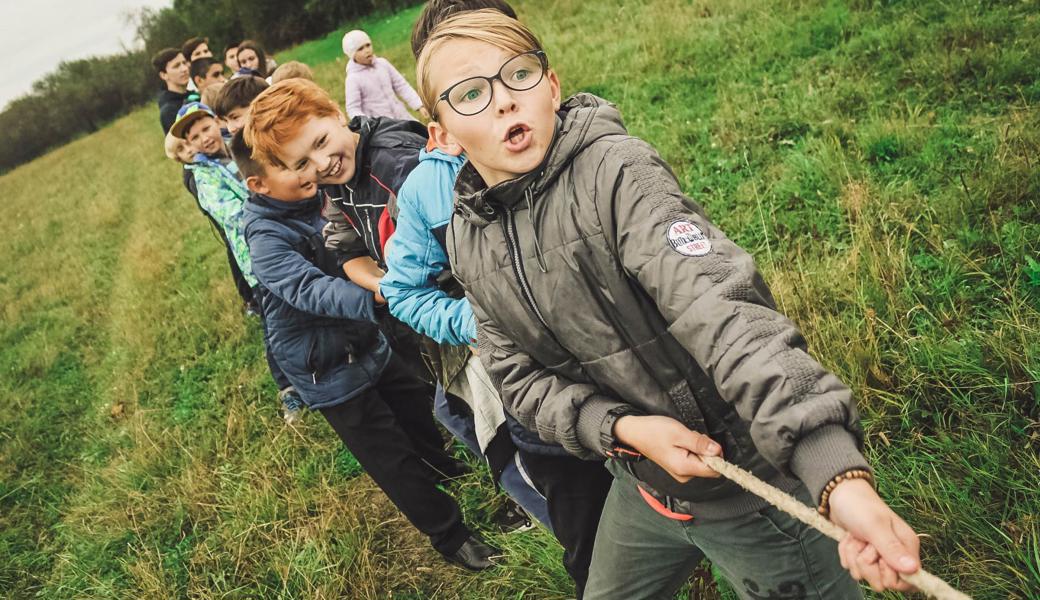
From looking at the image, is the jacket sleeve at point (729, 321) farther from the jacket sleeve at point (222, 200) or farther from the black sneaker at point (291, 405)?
the black sneaker at point (291, 405)

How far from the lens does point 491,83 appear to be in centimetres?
146

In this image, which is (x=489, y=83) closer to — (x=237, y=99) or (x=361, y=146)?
(x=361, y=146)

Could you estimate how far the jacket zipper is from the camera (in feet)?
4.75

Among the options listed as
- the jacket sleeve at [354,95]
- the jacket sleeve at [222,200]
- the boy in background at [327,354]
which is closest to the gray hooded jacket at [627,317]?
the boy in background at [327,354]

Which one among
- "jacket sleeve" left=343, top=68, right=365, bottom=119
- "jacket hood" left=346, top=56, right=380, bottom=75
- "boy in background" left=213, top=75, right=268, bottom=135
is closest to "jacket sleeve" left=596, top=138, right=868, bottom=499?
"boy in background" left=213, top=75, right=268, bottom=135

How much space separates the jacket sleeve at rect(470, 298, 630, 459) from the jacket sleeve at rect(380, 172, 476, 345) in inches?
18.5

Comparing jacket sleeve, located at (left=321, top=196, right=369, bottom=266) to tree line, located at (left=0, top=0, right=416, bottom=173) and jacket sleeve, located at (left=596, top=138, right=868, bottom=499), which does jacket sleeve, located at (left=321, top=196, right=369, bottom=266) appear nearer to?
jacket sleeve, located at (left=596, top=138, right=868, bottom=499)

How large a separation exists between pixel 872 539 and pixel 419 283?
168 cm

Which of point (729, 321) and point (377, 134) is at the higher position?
point (377, 134)

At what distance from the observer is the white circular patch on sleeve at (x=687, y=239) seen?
1117 millimetres

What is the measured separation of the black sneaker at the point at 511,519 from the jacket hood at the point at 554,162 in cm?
205

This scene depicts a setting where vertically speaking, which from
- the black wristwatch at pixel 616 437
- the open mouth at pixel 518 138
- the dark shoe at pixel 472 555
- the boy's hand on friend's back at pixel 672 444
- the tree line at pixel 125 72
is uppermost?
the tree line at pixel 125 72

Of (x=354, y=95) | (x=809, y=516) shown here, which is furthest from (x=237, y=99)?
(x=809, y=516)

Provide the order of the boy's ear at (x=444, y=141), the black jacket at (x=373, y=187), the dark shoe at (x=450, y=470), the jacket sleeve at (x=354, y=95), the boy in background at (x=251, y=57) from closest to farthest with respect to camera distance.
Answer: the boy's ear at (x=444, y=141), the black jacket at (x=373, y=187), the dark shoe at (x=450, y=470), the jacket sleeve at (x=354, y=95), the boy in background at (x=251, y=57)
